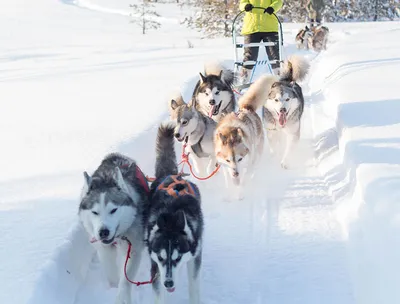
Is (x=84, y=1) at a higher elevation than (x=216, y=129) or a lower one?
higher

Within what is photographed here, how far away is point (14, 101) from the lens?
656cm

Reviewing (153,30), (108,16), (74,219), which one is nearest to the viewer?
(74,219)

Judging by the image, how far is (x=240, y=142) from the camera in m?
3.60

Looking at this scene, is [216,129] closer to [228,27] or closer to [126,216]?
[126,216]

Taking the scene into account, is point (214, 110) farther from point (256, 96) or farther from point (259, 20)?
point (259, 20)

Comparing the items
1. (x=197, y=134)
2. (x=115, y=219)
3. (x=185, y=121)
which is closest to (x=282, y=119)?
(x=197, y=134)

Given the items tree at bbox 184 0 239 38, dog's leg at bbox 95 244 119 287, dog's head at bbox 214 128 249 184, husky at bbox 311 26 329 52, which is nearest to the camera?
dog's leg at bbox 95 244 119 287

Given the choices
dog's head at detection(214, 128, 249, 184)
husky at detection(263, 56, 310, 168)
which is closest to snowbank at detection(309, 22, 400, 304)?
husky at detection(263, 56, 310, 168)

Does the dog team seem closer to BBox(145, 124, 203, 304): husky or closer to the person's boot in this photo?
BBox(145, 124, 203, 304): husky

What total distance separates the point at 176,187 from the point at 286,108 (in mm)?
2030

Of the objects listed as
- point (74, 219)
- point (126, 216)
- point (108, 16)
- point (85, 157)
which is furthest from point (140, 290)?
point (108, 16)

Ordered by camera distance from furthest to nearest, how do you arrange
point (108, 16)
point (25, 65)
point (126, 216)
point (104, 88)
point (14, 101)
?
point (108, 16) → point (25, 65) → point (104, 88) → point (14, 101) → point (126, 216)

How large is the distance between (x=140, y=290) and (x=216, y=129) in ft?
5.84

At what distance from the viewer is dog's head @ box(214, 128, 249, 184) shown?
3.57 m
